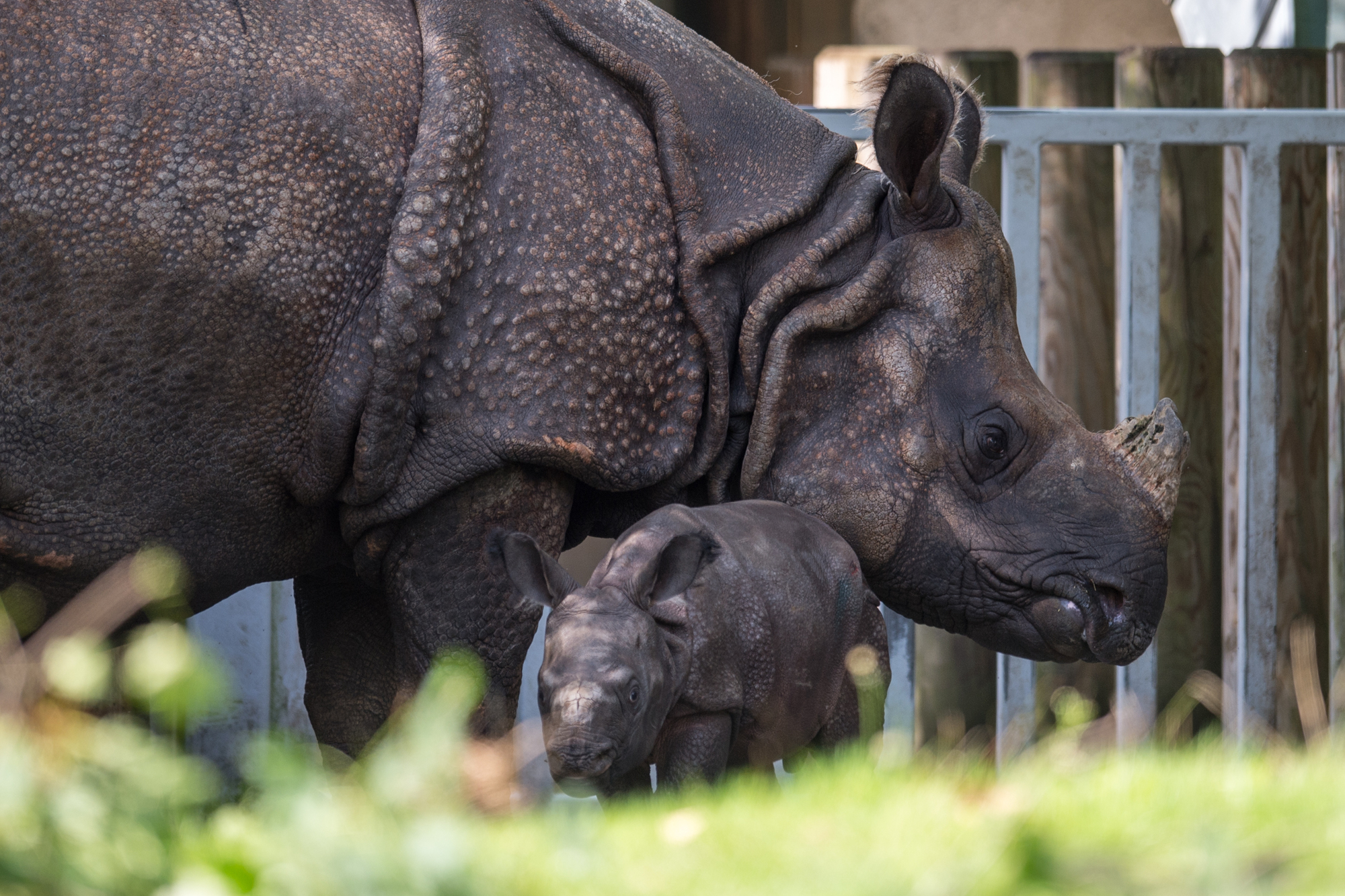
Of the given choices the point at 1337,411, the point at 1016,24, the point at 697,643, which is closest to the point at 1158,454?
the point at 697,643

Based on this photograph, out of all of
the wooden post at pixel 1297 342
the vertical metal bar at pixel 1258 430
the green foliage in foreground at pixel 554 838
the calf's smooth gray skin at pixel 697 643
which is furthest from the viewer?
the wooden post at pixel 1297 342

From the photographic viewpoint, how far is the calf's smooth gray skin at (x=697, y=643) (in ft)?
8.38

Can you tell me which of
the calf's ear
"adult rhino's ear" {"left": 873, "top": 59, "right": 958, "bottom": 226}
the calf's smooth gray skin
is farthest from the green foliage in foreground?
"adult rhino's ear" {"left": 873, "top": 59, "right": 958, "bottom": 226}

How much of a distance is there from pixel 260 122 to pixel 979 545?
1.86m

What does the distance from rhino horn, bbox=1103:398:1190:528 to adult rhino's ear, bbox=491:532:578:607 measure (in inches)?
56.9

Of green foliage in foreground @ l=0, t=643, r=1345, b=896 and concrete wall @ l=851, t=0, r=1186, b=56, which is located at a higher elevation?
concrete wall @ l=851, t=0, r=1186, b=56

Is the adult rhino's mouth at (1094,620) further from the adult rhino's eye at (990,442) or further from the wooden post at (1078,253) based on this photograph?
the wooden post at (1078,253)

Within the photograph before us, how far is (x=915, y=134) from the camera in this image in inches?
140

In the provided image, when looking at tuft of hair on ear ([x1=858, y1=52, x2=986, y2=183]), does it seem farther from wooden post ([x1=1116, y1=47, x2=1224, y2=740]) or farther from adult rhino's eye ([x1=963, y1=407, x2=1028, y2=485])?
wooden post ([x1=1116, y1=47, x2=1224, y2=740])

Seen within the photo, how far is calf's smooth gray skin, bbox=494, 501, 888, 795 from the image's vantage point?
101 inches

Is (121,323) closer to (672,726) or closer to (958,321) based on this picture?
(672,726)

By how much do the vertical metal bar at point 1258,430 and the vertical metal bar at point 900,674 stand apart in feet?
3.47

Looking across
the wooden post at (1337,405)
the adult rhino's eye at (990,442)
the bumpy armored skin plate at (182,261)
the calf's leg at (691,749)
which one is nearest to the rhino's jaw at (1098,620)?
the adult rhino's eye at (990,442)

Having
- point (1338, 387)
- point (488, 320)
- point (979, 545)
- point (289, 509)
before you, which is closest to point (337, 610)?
point (289, 509)
